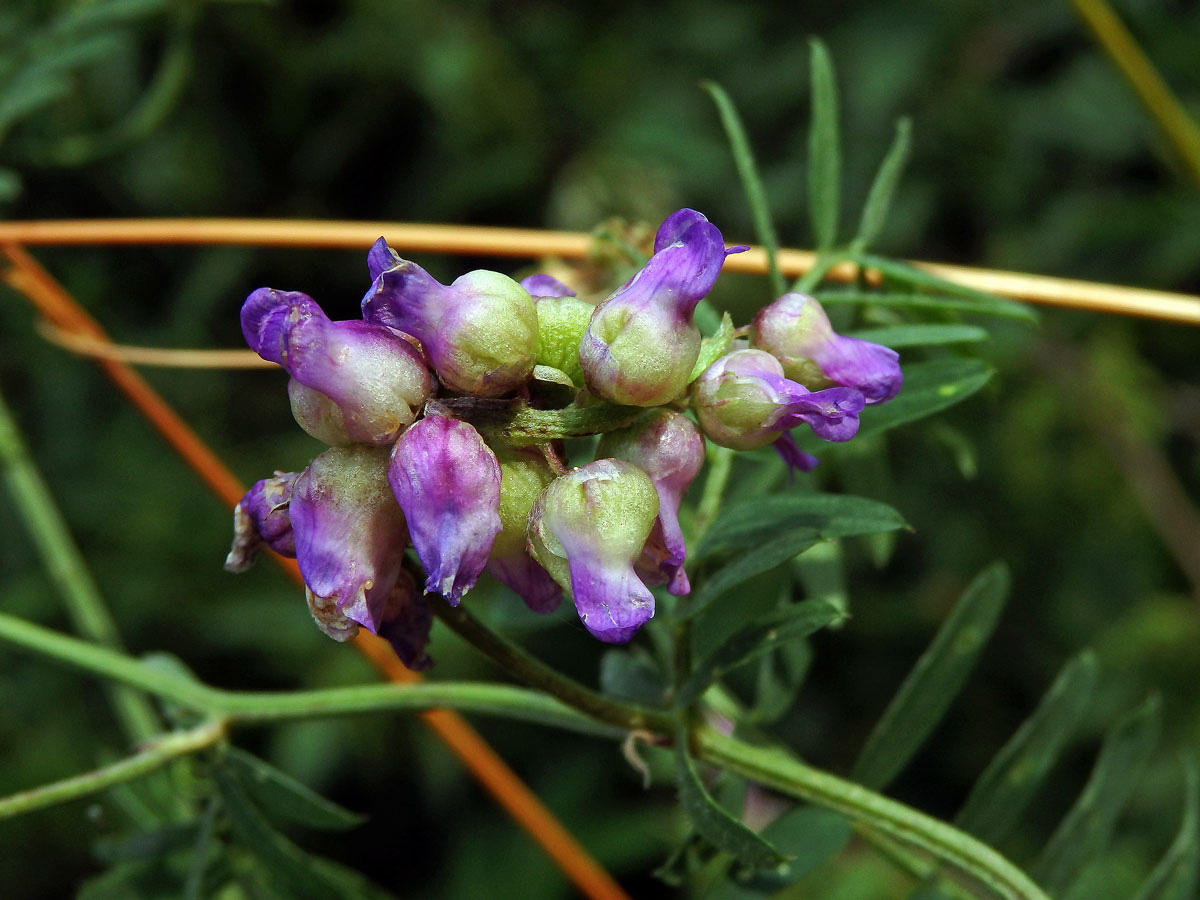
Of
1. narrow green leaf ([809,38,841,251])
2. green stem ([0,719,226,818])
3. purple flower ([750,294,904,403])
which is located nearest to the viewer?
purple flower ([750,294,904,403])

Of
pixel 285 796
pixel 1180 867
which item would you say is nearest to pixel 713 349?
pixel 285 796

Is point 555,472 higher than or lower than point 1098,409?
higher

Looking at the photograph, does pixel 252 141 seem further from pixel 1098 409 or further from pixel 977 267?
pixel 1098 409

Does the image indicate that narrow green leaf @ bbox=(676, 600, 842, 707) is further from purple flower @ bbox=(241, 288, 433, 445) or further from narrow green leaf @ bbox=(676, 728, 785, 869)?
purple flower @ bbox=(241, 288, 433, 445)

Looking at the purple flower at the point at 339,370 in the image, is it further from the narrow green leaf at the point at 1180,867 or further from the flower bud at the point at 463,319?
the narrow green leaf at the point at 1180,867

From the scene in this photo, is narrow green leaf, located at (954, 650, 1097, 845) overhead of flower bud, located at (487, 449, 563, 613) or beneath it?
beneath

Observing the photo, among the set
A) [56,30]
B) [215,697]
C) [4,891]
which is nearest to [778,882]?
[215,697]

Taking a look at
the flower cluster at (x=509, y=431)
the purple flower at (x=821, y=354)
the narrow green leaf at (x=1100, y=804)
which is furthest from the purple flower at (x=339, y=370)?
the narrow green leaf at (x=1100, y=804)

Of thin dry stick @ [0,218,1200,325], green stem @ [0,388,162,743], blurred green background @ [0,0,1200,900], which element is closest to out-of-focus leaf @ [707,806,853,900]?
thin dry stick @ [0,218,1200,325]
